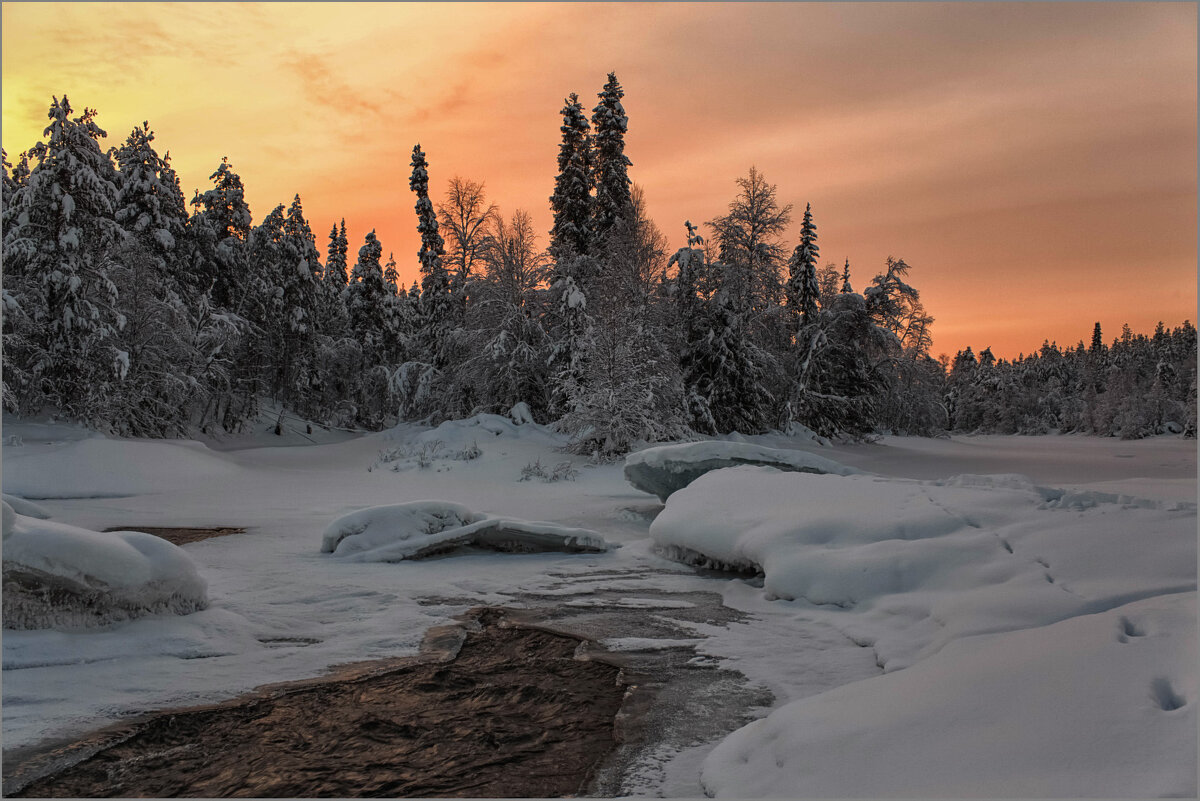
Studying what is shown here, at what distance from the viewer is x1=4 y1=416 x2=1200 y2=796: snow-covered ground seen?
9.06 feet

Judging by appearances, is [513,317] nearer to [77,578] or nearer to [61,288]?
[61,288]

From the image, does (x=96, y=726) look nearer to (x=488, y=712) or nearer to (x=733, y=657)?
(x=488, y=712)

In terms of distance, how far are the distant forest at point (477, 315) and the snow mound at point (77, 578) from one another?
46.5ft

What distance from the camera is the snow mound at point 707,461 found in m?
11.3

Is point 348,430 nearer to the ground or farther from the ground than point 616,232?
nearer to the ground

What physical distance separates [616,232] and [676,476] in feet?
49.9

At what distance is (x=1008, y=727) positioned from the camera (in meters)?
2.82

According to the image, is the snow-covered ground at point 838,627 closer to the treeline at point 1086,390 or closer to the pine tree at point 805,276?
the pine tree at point 805,276

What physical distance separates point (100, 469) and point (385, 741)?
15.0 meters

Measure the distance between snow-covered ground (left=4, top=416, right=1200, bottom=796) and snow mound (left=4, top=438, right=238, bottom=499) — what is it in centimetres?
393

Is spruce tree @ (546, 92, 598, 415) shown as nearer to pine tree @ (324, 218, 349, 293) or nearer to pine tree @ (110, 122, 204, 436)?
pine tree @ (110, 122, 204, 436)

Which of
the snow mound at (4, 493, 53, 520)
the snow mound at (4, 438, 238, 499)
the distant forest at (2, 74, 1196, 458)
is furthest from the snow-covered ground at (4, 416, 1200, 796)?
the distant forest at (2, 74, 1196, 458)

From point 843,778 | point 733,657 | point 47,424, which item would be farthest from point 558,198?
point 843,778

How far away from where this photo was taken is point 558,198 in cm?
2956
